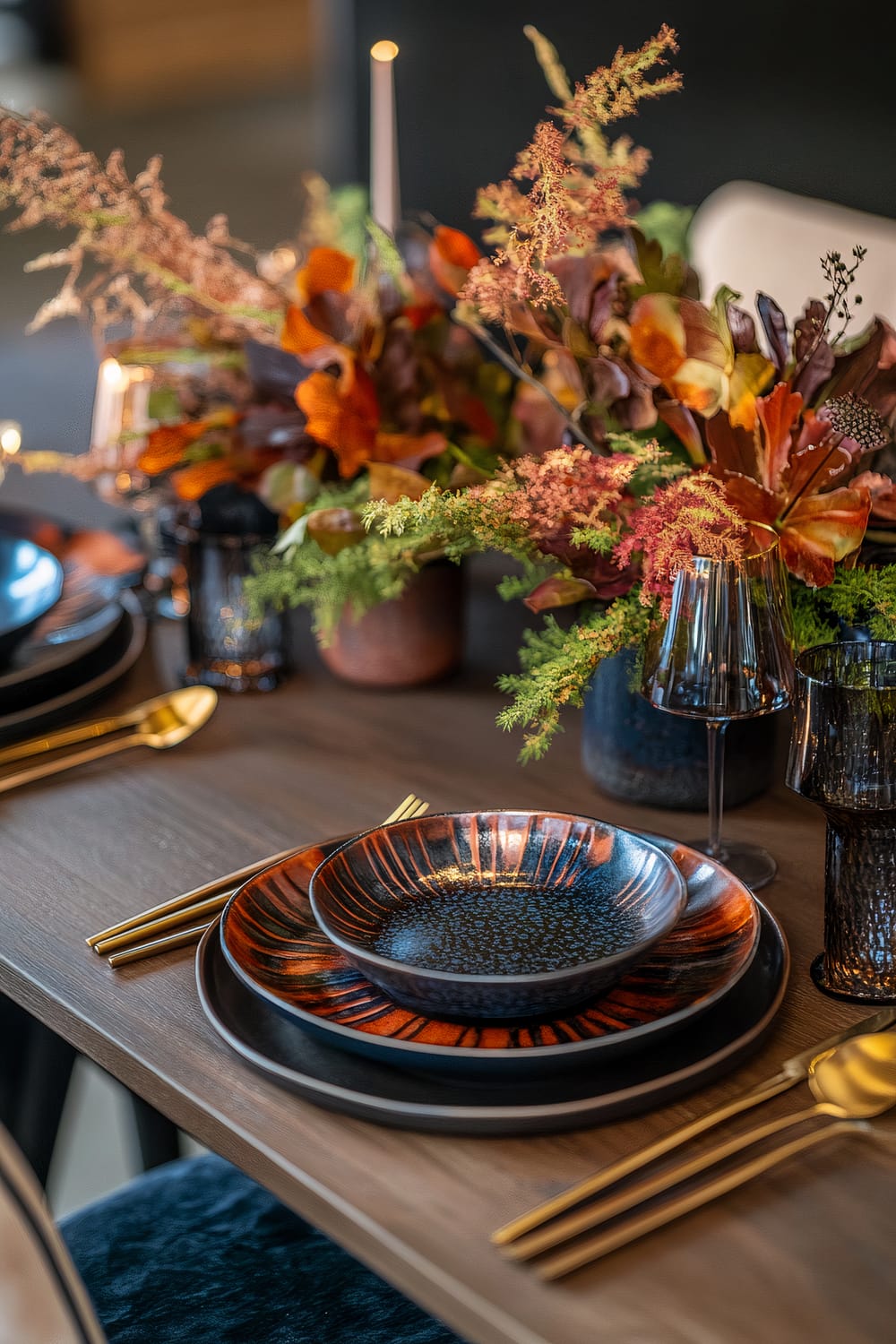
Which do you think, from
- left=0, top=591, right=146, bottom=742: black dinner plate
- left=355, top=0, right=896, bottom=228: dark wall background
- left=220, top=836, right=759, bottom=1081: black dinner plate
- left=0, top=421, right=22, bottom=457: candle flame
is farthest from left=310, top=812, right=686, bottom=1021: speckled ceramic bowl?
left=355, top=0, right=896, bottom=228: dark wall background

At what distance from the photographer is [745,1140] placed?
0.57 m

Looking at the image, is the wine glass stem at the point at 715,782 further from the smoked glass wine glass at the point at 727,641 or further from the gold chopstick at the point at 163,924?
the gold chopstick at the point at 163,924

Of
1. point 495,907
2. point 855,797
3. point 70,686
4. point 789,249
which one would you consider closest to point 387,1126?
point 495,907

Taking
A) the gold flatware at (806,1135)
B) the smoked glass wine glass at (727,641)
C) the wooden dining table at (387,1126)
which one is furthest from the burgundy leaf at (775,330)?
the gold flatware at (806,1135)

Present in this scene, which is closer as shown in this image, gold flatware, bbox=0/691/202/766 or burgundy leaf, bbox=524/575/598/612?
burgundy leaf, bbox=524/575/598/612

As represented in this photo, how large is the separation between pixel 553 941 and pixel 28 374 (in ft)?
16.1

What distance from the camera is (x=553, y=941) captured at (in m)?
0.68

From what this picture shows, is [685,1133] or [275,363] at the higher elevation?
[275,363]

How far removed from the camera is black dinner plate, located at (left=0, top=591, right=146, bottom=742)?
1.04m

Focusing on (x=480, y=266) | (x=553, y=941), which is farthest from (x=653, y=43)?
(x=553, y=941)

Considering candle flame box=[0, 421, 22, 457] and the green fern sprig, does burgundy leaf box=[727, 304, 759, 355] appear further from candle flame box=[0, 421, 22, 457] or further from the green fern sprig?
candle flame box=[0, 421, 22, 457]

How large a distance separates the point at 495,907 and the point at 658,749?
9.2 inches

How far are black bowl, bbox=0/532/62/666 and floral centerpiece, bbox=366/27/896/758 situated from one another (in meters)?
0.35

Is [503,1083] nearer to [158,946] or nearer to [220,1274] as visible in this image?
[158,946]
